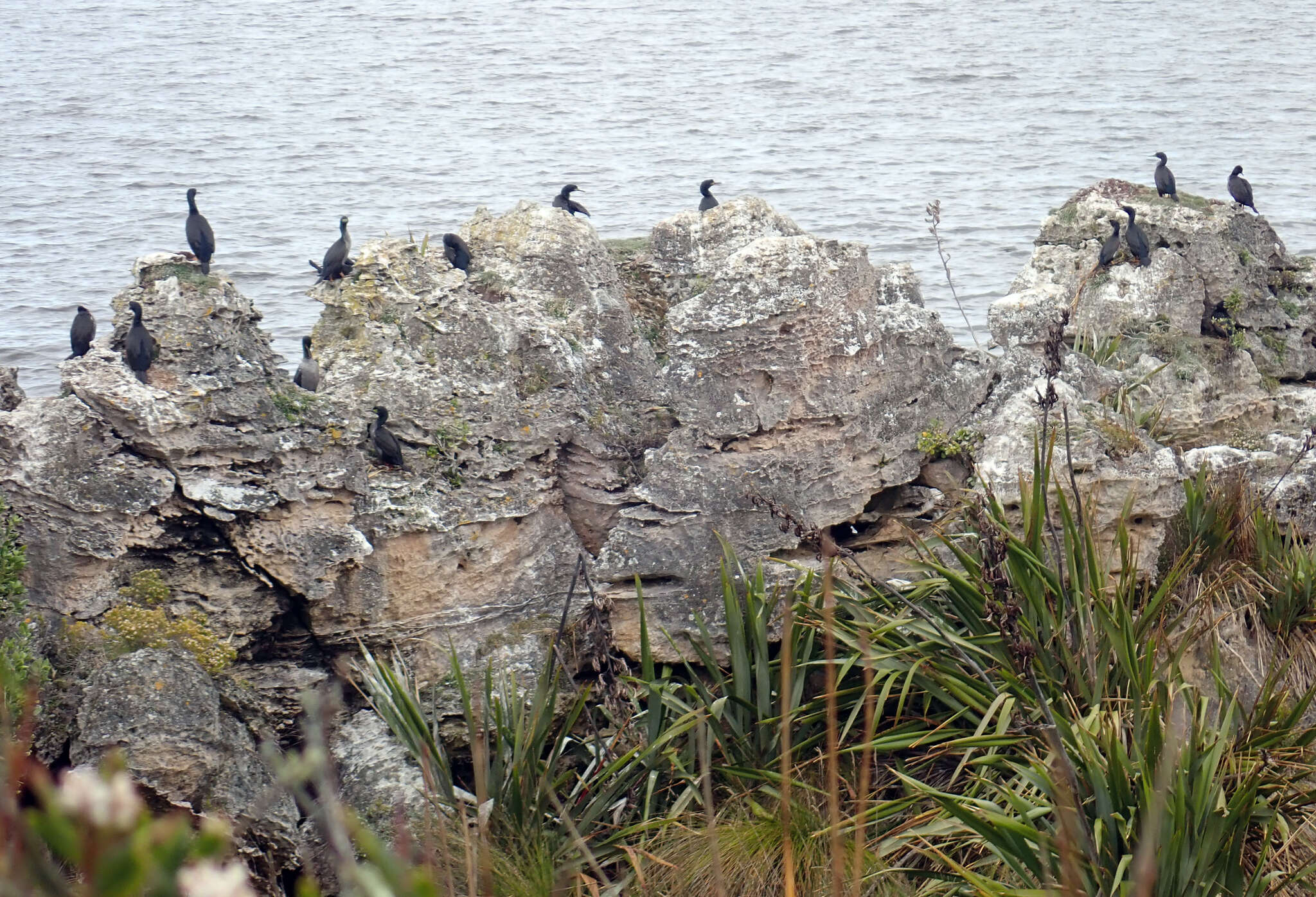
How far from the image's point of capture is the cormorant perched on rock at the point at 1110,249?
26.1ft

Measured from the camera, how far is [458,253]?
689 centimetres

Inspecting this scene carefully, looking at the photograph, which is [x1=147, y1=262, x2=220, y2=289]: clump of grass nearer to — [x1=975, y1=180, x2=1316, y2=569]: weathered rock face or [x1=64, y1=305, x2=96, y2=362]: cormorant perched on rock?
[x1=64, y1=305, x2=96, y2=362]: cormorant perched on rock

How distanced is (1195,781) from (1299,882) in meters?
0.64

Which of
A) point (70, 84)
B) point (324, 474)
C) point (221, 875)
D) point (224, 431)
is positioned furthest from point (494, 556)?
point (70, 84)

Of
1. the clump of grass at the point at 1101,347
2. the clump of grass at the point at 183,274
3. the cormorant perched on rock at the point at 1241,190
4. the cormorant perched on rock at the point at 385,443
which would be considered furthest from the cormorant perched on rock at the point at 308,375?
the cormorant perched on rock at the point at 1241,190

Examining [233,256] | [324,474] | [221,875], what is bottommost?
[233,256]

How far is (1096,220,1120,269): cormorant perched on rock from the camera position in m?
7.96

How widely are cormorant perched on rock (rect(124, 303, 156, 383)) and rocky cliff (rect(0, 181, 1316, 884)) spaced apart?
0.06 m

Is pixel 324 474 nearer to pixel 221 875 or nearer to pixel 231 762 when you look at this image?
pixel 231 762

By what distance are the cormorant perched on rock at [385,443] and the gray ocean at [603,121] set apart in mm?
8550

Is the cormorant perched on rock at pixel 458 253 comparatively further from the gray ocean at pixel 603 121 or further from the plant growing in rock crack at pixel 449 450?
the gray ocean at pixel 603 121

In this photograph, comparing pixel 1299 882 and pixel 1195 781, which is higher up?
pixel 1195 781

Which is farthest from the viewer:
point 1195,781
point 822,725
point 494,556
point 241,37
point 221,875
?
Result: point 241,37

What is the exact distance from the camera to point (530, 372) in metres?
6.44
